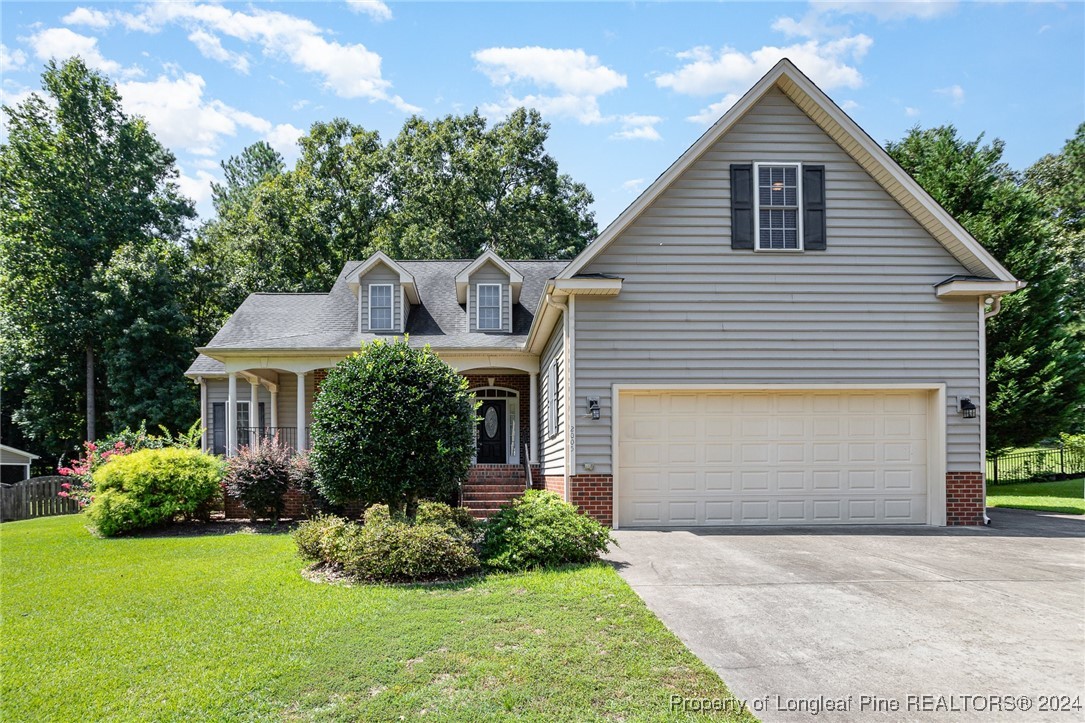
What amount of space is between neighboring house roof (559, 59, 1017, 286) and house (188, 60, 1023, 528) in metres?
0.03

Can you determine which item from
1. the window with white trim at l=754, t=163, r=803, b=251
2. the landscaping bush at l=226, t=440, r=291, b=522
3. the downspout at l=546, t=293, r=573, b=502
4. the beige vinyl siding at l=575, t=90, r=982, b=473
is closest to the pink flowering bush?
the landscaping bush at l=226, t=440, r=291, b=522

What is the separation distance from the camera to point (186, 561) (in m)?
9.41

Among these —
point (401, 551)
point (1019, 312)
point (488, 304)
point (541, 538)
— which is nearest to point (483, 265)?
point (488, 304)

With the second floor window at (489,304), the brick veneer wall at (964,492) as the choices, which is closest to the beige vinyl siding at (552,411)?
the second floor window at (489,304)

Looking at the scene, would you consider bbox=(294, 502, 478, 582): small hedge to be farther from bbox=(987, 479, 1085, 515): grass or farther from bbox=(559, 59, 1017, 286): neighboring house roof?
bbox=(987, 479, 1085, 515): grass

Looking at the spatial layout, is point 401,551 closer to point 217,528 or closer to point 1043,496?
point 217,528

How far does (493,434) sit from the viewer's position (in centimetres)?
1800

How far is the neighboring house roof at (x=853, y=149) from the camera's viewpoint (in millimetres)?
11023

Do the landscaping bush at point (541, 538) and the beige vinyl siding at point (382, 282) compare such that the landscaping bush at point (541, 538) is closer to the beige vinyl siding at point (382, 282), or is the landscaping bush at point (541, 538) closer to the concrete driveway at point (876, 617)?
the concrete driveway at point (876, 617)

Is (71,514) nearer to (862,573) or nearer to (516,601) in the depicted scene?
(516,601)

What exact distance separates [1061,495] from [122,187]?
36529 mm

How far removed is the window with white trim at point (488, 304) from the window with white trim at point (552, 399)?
4.04 m

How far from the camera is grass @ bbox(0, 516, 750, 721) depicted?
4.15 meters

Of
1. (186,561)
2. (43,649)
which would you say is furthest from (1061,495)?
(43,649)
